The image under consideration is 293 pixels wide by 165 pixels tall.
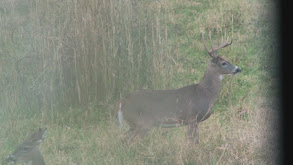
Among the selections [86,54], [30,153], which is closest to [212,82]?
[86,54]

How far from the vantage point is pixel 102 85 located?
6.05m

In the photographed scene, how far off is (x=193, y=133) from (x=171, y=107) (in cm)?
37

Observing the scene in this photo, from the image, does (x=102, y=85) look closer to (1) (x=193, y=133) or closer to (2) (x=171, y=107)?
(2) (x=171, y=107)

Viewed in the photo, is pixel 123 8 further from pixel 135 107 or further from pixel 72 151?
pixel 72 151

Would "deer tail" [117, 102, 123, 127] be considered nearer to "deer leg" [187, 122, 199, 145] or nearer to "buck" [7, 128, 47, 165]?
"deer leg" [187, 122, 199, 145]

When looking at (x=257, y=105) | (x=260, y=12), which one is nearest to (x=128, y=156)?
(x=257, y=105)

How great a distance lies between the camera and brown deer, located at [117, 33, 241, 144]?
5332 millimetres

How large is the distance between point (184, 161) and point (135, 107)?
0.93 m

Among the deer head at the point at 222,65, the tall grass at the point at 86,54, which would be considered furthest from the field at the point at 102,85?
the deer head at the point at 222,65

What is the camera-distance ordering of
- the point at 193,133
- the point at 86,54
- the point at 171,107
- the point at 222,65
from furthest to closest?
the point at 86,54 → the point at 222,65 → the point at 171,107 → the point at 193,133

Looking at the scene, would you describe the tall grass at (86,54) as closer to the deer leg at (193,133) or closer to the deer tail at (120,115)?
the deer tail at (120,115)

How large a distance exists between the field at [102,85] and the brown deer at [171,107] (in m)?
0.12

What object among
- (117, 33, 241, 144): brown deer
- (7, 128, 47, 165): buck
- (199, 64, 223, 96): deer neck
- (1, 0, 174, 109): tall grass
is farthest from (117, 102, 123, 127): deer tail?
(7, 128, 47, 165): buck

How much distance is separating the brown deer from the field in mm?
121
